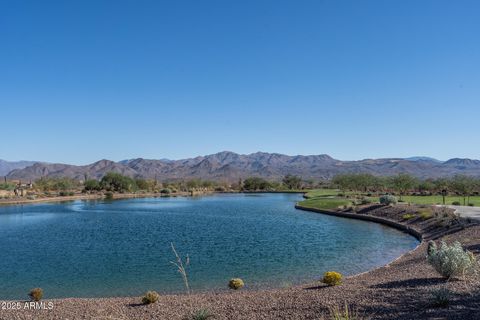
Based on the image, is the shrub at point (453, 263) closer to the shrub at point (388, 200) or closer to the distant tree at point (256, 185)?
the shrub at point (388, 200)

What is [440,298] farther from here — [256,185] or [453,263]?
[256,185]

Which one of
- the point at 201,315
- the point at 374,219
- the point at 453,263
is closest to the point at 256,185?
the point at 374,219

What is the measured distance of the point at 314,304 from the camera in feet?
35.6

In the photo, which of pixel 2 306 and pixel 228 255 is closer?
pixel 2 306

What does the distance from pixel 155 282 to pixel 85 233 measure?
19.7 m

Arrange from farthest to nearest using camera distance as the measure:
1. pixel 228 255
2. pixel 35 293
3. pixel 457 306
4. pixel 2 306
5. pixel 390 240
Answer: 1. pixel 390 240
2. pixel 228 255
3. pixel 35 293
4. pixel 2 306
5. pixel 457 306

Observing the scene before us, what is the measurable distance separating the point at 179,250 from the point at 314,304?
16136 millimetres

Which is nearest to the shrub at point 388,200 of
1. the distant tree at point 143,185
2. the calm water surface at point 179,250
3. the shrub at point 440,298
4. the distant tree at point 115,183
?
the calm water surface at point 179,250

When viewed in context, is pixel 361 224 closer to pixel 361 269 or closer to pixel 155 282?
pixel 361 269

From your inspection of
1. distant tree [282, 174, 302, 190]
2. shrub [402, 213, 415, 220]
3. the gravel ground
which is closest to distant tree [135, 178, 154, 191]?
distant tree [282, 174, 302, 190]

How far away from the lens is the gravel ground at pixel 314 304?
366 inches

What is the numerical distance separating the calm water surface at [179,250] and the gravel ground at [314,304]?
12.3 ft

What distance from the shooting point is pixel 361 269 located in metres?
19.9

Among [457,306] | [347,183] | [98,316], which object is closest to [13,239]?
[98,316]
